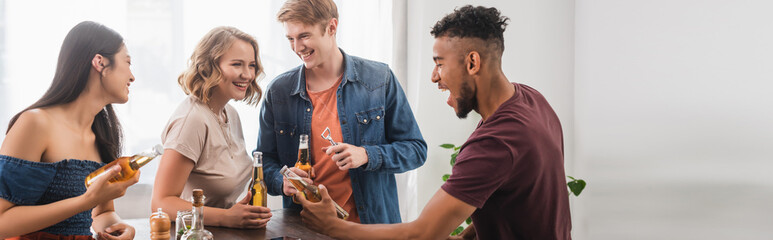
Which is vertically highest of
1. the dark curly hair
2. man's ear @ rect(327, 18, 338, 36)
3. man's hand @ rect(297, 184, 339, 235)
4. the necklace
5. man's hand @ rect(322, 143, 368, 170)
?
man's ear @ rect(327, 18, 338, 36)

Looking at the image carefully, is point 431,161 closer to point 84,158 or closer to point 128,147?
point 128,147

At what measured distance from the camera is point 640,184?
3479mm

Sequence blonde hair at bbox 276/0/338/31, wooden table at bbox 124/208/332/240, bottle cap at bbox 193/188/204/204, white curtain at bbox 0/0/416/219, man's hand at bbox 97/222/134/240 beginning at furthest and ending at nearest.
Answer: white curtain at bbox 0/0/416/219, blonde hair at bbox 276/0/338/31, wooden table at bbox 124/208/332/240, man's hand at bbox 97/222/134/240, bottle cap at bbox 193/188/204/204

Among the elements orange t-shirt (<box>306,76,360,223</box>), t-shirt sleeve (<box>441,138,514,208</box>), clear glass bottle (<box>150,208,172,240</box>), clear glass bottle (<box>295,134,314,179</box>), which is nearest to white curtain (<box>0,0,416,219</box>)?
orange t-shirt (<box>306,76,360,223</box>)

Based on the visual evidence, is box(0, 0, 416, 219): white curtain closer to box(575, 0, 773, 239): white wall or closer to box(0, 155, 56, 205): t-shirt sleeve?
box(0, 155, 56, 205): t-shirt sleeve

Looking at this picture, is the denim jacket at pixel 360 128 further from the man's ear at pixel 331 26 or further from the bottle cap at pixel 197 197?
the bottle cap at pixel 197 197

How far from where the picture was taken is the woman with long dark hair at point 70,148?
1.57 meters

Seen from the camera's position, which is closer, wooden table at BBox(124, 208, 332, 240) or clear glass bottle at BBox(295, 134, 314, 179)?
wooden table at BBox(124, 208, 332, 240)

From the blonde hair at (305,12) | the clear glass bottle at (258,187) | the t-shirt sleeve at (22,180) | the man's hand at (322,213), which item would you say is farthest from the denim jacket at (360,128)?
the t-shirt sleeve at (22,180)

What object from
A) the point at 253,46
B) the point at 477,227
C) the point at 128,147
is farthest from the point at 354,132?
the point at 128,147

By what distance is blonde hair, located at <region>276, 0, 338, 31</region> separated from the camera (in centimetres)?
235

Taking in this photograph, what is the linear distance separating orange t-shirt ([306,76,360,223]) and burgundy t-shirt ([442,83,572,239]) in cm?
80

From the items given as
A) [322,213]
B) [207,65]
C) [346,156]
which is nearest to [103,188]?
[322,213]

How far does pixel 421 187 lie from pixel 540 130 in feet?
7.68
